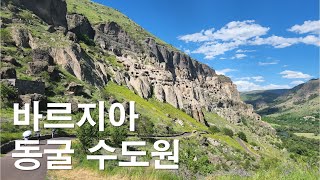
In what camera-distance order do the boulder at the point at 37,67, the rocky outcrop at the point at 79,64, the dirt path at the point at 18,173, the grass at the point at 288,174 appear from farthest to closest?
the rocky outcrop at the point at 79,64
the boulder at the point at 37,67
the dirt path at the point at 18,173
the grass at the point at 288,174

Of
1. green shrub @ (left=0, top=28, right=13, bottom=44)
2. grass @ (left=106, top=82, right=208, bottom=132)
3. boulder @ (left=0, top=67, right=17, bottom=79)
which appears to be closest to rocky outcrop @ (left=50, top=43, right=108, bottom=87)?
grass @ (left=106, top=82, right=208, bottom=132)

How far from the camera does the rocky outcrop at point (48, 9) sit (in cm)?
11894

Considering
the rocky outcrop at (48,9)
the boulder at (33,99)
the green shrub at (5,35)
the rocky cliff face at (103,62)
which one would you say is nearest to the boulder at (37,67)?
the green shrub at (5,35)

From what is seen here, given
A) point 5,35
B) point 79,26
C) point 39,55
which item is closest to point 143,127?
point 39,55

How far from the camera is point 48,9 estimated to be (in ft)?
412

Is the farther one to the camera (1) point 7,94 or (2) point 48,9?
(2) point 48,9

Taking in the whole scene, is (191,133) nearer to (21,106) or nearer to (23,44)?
(23,44)

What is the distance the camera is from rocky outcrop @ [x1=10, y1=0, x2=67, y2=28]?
4683 inches

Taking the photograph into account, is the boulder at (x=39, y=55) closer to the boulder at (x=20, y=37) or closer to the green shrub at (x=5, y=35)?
the green shrub at (x=5, y=35)

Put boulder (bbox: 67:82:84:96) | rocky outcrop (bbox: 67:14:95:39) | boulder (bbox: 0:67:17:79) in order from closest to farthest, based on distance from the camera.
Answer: boulder (bbox: 0:67:17:79)
boulder (bbox: 67:82:84:96)
rocky outcrop (bbox: 67:14:95:39)

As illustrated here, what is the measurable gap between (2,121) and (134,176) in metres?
34.1

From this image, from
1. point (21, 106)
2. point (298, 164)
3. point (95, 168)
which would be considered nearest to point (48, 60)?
point (21, 106)

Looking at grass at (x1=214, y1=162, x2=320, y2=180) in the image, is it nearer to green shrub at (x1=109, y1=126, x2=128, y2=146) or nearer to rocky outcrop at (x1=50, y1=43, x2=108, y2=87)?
green shrub at (x1=109, y1=126, x2=128, y2=146)

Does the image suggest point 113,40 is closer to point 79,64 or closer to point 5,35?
point 79,64
